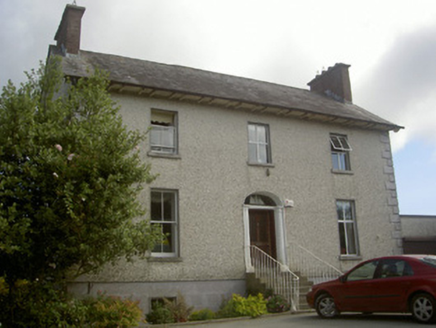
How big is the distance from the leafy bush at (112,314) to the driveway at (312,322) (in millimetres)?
1496

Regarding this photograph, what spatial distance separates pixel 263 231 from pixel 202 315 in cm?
433

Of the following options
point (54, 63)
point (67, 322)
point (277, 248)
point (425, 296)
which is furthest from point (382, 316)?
point (54, 63)

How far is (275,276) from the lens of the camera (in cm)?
1520

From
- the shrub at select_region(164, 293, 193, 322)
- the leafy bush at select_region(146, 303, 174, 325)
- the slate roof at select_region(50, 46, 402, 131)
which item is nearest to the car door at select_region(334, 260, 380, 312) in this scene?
the shrub at select_region(164, 293, 193, 322)

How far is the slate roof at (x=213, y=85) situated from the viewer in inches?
642

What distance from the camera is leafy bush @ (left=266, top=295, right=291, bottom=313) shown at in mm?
14023

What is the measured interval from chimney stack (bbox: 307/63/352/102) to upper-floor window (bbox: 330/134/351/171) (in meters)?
3.69

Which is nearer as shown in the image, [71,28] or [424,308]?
[424,308]

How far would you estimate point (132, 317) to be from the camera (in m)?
11.4

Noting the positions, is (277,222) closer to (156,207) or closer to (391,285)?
(156,207)

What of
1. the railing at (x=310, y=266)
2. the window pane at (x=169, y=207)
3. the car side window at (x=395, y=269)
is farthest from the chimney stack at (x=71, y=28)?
the car side window at (x=395, y=269)

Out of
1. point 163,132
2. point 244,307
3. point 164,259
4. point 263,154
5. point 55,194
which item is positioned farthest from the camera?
point 263,154

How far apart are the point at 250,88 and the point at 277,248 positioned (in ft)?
21.5

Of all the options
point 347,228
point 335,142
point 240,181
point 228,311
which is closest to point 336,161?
point 335,142
